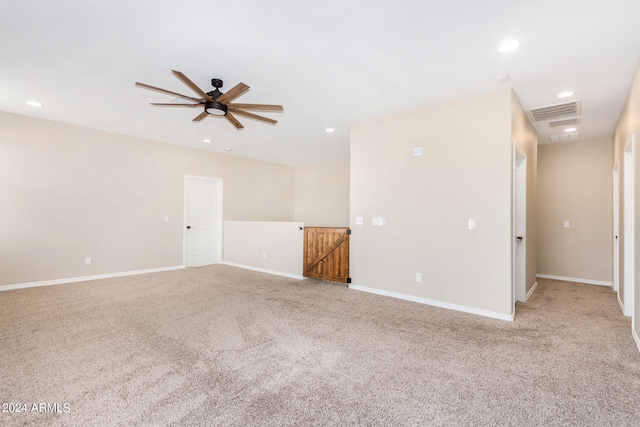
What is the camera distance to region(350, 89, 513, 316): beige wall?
3439 millimetres

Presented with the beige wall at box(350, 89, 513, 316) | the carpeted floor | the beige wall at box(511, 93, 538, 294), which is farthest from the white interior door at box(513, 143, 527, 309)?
the beige wall at box(350, 89, 513, 316)

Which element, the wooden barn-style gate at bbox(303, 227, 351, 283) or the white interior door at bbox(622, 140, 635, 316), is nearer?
the white interior door at bbox(622, 140, 635, 316)

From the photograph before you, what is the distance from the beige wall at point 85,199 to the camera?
179 inches

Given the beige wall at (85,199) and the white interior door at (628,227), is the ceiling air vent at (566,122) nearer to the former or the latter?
the white interior door at (628,227)

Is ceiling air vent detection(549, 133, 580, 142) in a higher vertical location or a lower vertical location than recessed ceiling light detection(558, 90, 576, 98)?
lower

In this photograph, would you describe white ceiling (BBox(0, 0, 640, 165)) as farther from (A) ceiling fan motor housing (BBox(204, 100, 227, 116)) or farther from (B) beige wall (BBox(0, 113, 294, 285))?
(B) beige wall (BBox(0, 113, 294, 285))

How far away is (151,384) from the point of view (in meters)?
2.04

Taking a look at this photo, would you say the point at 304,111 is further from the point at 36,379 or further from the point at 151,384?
the point at 36,379

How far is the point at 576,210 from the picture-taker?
5566mm

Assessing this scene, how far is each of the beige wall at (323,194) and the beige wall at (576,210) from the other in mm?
4159

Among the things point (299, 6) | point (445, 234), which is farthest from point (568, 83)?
point (299, 6)

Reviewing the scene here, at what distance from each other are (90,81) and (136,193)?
2822mm

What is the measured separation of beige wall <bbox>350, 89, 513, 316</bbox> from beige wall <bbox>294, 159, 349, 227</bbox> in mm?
3029

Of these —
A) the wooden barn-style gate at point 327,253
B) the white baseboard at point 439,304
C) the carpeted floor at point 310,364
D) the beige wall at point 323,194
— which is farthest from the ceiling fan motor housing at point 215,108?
the beige wall at point 323,194
